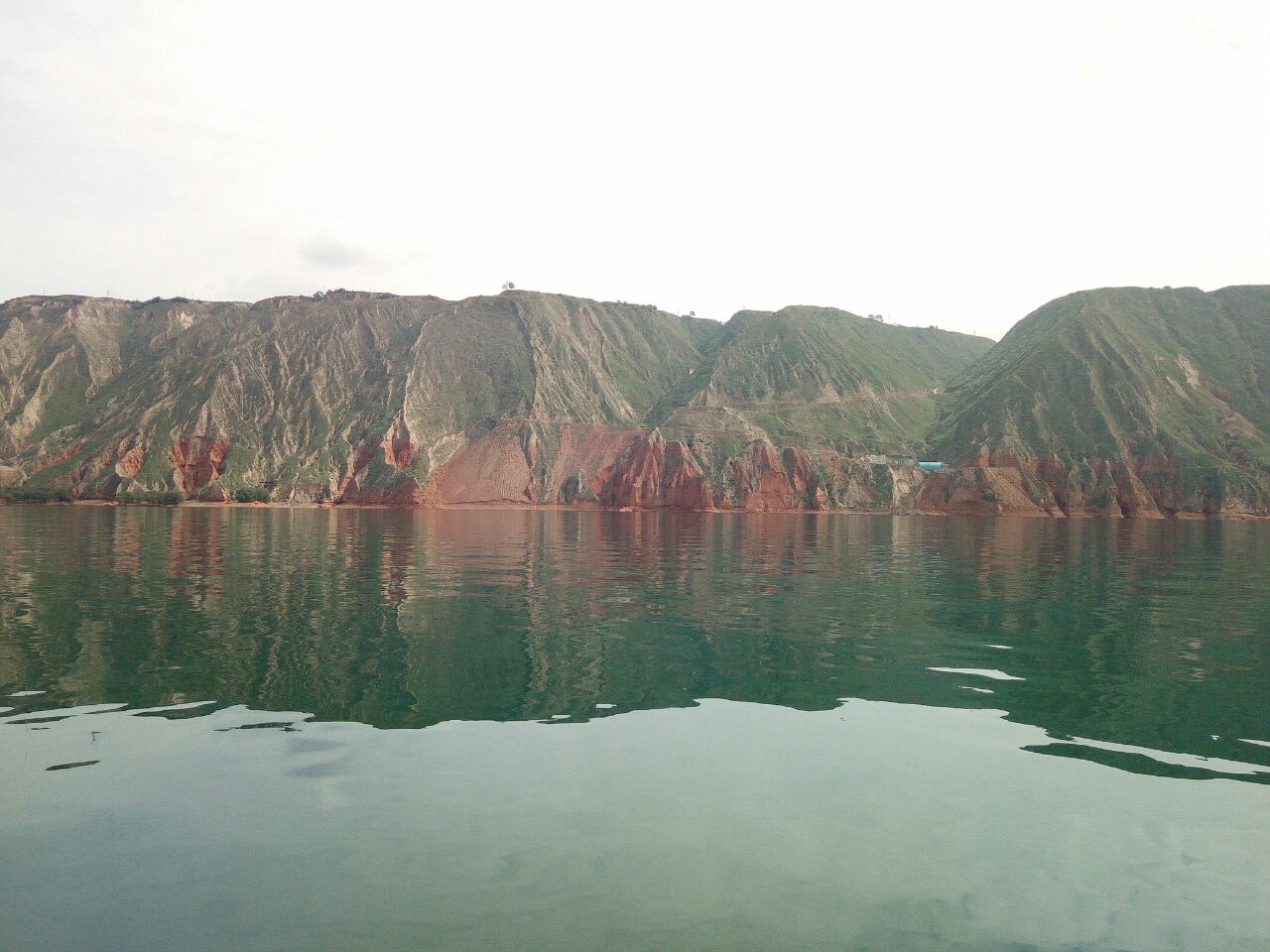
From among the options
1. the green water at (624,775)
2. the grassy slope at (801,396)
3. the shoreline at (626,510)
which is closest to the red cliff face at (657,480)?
the shoreline at (626,510)

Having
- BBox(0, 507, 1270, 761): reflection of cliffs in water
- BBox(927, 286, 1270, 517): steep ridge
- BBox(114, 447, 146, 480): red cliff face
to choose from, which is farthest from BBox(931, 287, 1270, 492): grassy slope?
BBox(114, 447, 146, 480): red cliff face

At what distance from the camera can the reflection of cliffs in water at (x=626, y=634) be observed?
16.9m

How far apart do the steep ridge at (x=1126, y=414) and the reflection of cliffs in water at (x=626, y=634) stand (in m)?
93.1

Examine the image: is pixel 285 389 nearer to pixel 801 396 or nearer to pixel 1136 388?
pixel 801 396

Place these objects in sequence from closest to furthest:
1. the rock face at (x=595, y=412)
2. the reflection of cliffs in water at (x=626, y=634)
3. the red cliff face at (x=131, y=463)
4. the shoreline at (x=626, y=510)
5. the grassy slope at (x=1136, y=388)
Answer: the reflection of cliffs in water at (x=626, y=634) < the shoreline at (x=626, y=510) < the grassy slope at (x=1136, y=388) < the rock face at (x=595, y=412) < the red cliff face at (x=131, y=463)

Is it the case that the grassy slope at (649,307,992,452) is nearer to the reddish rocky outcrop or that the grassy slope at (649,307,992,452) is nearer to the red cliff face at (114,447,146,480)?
the reddish rocky outcrop

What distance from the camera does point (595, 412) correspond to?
176 metres

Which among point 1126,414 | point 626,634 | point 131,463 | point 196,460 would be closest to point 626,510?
point 196,460

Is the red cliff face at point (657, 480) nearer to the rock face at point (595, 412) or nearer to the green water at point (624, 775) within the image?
the rock face at point (595, 412)

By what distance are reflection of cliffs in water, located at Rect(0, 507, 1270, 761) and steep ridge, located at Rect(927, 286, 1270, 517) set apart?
305ft

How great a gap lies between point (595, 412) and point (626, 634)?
153 meters

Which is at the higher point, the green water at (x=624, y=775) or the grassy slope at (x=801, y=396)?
the grassy slope at (x=801, y=396)

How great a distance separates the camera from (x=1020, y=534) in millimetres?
81750

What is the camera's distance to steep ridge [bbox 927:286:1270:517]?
13275 centimetres
